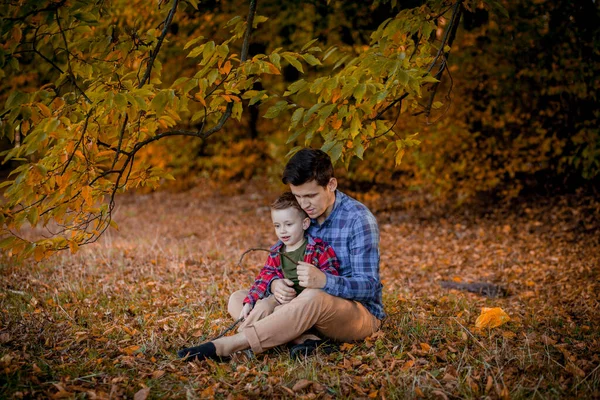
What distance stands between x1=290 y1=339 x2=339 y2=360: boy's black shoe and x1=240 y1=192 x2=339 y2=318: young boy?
300 millimetres

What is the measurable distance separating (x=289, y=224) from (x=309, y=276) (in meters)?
0.49

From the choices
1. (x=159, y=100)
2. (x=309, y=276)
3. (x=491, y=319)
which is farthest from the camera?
(x=491, y=319)

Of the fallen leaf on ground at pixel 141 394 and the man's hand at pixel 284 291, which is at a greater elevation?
the man's hand at pixel 284 291

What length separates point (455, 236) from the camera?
27.3 feet

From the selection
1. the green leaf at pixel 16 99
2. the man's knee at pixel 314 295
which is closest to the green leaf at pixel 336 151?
the man's knee at pixel 314 295

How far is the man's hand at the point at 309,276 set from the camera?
303 centimetres

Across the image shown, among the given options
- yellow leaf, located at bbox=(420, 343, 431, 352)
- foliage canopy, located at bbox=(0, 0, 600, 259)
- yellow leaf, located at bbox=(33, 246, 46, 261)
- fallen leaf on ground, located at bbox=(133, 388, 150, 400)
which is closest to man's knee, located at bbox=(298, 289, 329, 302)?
yellow leaf, located at bbox=(420, 343, 431, 352)

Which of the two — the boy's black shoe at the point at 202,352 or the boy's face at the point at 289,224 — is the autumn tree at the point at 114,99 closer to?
the boy's face at the point at 289,224

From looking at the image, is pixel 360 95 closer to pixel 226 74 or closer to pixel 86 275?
pixel 226 74

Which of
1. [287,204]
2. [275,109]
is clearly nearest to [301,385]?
[287,204]

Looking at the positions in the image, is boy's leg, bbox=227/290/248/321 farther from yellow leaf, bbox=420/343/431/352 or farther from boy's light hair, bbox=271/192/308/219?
yellow leaf, bbox=420/343/431/352

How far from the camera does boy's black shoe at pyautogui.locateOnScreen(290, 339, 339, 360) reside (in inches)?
126

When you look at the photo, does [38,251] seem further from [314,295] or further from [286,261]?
[314,295]

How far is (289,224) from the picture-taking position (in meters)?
3.40
